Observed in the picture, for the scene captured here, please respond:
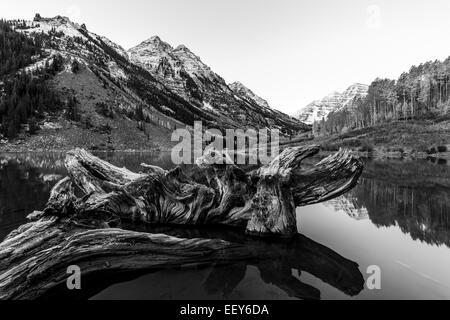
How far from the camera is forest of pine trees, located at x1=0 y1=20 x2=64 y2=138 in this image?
135 meters

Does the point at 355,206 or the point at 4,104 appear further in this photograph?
the point at 4,104

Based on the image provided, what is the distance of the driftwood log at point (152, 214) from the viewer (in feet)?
26.7

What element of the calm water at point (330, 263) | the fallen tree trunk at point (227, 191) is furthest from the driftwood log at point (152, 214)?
the calm water at point (330, 263)

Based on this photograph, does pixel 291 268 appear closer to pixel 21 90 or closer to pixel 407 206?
pixel 407 206

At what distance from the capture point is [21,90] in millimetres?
156375

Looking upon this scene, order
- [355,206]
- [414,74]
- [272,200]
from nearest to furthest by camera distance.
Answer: [272,200], [355,206], [414,74]

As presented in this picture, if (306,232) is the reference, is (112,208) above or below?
above

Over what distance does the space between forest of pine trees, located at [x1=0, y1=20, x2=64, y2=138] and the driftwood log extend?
466 feet

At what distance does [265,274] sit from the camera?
9062mm

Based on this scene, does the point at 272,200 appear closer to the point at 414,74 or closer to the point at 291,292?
the point at 291,292

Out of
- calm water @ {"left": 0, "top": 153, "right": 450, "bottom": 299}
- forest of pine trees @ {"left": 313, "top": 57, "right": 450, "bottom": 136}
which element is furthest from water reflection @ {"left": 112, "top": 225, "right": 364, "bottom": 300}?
forest of pine trees @ {"left": 313, "top": 57, "right": 450, "bottom": 136}

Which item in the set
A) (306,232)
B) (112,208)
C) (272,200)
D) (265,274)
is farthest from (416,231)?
(112,208)
